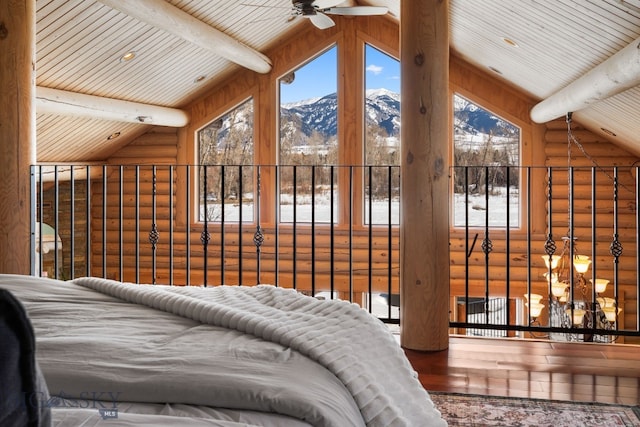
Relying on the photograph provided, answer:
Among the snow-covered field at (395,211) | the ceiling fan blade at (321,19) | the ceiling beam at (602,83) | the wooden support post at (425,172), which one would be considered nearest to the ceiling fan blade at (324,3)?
the ceiling fan blade at (321,19)

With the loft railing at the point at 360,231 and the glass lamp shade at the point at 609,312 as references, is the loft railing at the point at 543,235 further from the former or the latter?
the glass lamp shade at the point at 609,312

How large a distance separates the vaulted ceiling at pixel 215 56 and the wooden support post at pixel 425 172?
1.40m

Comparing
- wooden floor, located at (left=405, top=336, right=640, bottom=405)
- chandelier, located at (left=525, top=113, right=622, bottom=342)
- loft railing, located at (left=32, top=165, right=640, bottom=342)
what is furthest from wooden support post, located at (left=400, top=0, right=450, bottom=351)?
loft railing, located at (left=32, top=165, right=640, bottom=342)

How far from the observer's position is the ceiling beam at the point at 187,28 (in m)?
5.45

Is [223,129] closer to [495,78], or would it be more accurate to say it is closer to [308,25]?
[308,25]

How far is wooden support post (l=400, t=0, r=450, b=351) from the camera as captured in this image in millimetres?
3668

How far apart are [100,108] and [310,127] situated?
310 cm

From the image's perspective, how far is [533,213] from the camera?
860 centimetres

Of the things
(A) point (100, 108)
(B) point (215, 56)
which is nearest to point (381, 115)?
(B) point (215, 56)

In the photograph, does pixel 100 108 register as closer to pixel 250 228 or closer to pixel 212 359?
pixel 250 228

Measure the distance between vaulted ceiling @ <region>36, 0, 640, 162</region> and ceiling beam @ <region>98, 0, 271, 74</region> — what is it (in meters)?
0.01

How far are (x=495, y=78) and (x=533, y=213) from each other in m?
1.91

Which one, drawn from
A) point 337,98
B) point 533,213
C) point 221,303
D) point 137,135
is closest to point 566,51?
point 533,213

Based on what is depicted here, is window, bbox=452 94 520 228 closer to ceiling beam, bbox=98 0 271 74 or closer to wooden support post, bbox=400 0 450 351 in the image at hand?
ceiling beam, bbox=98 0 271 74
